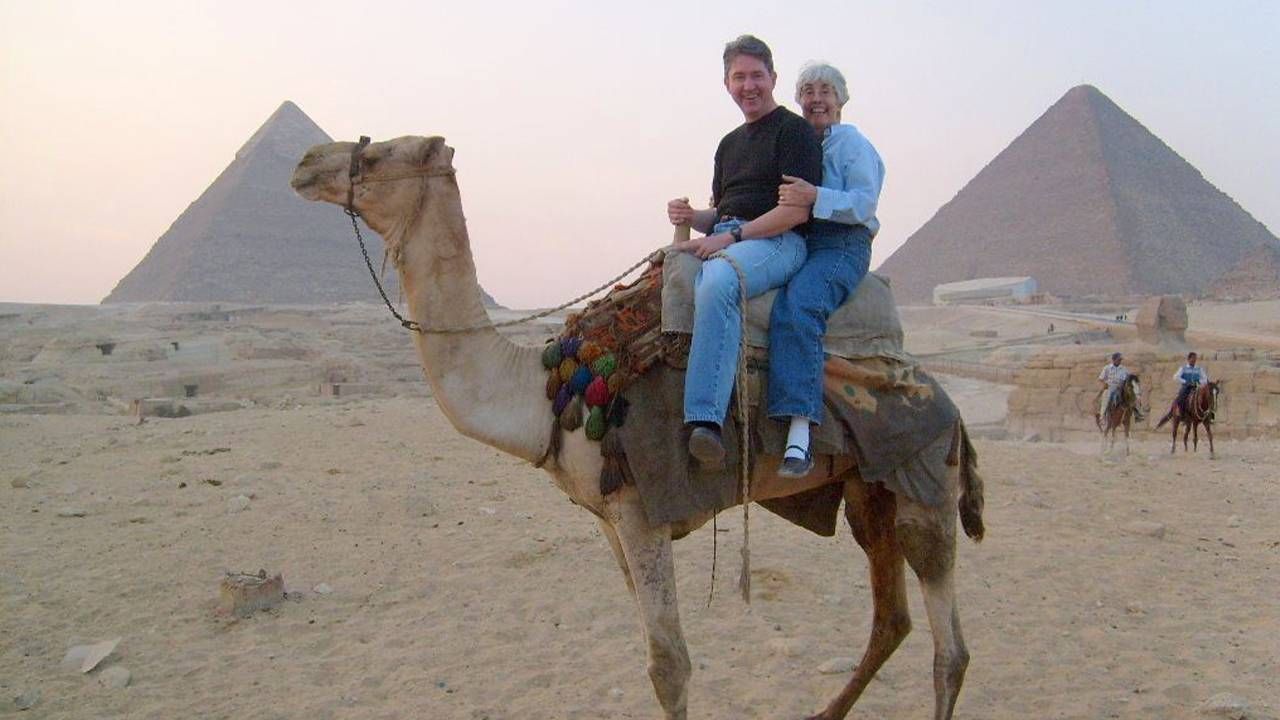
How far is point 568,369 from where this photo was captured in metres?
3.37

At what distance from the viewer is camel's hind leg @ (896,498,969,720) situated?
148 inches

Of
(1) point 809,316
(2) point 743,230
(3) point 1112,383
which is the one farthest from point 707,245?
(3) point 1112,383

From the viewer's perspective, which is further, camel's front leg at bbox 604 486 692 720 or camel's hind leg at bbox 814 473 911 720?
camel's hind leg at bbox 814 473 911 720

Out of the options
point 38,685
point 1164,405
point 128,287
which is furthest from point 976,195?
point 38,685

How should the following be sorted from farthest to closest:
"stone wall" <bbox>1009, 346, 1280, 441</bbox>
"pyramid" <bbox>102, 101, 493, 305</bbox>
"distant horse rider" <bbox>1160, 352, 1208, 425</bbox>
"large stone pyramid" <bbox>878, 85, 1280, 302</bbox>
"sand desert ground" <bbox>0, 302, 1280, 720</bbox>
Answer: "large stone pyramid" <bbox>878, 85, 1280, 302</bbox> < "pyramid" <bbox>102, 101, 493, 305</bbox> < "stone wall" <bbox>1009, 346, 1280, 441</bbox> < "distant horse rider" <bbox>1160, 352, 1208, 425</bbox> < "sand desert ground" <bbox>0, 302, 1280, 720</bbox>

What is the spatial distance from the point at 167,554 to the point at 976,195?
110 meters

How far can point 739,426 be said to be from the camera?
3.41m

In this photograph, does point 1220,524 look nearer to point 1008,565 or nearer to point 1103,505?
point 1103,505

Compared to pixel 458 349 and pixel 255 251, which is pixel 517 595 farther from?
pixel 255 251

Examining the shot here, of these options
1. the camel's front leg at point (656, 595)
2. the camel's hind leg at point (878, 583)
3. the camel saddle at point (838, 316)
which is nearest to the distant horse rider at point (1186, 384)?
the camel's hind leg at point (878, 583)

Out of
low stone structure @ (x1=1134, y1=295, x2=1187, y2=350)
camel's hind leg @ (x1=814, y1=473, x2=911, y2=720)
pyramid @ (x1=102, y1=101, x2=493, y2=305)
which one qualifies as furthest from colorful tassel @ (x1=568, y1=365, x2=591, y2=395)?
pyramid @ (x1=102, y1=101, x2=493, y2=305)

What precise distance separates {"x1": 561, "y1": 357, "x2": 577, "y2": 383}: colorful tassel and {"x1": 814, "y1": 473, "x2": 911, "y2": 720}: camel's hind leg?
1326 mm

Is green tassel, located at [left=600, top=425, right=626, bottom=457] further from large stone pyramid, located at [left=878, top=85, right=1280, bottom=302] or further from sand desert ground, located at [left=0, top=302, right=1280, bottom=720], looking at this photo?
large stone pyramid, located at [left=878, top=85, right=1280, bottom=302]

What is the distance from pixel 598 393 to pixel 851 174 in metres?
1.22
